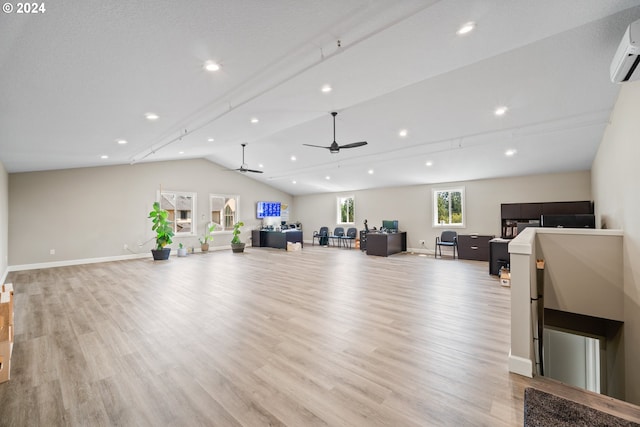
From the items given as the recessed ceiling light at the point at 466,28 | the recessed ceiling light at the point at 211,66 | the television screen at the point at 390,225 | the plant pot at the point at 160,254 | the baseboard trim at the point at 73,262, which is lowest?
the baseboard trim at the point at 73,262

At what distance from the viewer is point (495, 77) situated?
380 cm

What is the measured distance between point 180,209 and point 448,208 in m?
9.54

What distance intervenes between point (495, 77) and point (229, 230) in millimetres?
10063

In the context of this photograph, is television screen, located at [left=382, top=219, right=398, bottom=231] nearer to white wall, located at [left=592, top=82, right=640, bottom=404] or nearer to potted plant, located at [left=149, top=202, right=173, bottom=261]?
white wall, located at [left=592, top=82, right=640, bottom=404]

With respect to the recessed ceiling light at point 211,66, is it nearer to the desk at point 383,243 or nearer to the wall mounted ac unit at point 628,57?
the wall mounted ac unit at point 628,57

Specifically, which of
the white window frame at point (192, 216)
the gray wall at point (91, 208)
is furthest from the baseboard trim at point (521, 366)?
the white window frame at point (192, 216)

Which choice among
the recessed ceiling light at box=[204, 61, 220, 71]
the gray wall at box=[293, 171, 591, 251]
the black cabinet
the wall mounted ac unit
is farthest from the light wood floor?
the gray wall at box=[293, 171, 591, 251]

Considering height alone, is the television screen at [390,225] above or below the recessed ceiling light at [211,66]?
below

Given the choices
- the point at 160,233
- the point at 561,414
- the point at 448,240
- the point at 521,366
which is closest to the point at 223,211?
the point at 160,233

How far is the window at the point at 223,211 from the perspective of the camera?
1073 centimetres

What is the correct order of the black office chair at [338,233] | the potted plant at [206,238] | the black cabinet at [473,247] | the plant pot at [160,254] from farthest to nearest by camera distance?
the black office chair at [338,233] < the potted plant at [206,238] < the plant pot at [160,254] < the black cabinet at [473,247]

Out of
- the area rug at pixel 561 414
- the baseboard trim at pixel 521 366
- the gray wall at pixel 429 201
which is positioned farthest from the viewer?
the gray wall at pixel 429 201

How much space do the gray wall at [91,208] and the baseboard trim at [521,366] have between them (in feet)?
32.5

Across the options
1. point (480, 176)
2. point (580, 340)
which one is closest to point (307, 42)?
point (580, 340)
